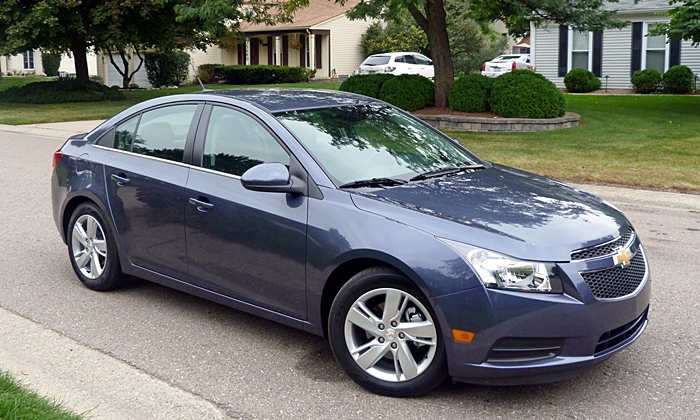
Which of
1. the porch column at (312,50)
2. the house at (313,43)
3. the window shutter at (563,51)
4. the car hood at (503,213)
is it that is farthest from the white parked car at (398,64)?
the car hood at (503,213)

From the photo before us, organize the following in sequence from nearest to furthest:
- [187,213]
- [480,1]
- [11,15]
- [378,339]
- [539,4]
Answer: [378,339] → [187,213] → [539,4] → [480,1] → [11,15]

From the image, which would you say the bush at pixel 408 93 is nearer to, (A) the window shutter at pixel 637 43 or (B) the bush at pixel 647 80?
(B) the bush at pixel 647 80

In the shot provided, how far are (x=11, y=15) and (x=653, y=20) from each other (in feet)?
73.2

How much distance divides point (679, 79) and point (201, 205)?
25.1 meters

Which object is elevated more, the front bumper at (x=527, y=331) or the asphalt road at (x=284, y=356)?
the front bumper at (x=527, y=331)

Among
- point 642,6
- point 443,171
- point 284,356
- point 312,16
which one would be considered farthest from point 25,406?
point 312,16

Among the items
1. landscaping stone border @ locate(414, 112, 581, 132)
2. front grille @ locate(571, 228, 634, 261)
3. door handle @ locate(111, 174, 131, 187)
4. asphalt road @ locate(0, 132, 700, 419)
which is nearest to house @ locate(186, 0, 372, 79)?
landscaping stone border @ locate(414, 112, 581, 132)

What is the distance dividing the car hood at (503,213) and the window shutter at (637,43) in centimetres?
2661

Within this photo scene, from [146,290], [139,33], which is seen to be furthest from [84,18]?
[146,290]

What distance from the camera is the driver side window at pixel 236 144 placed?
4980 millimetres

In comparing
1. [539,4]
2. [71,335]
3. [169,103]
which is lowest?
[71,335]

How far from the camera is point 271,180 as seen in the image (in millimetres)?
4570

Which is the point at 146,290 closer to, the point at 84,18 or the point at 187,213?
the point at 187,213

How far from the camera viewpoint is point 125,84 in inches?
1570
